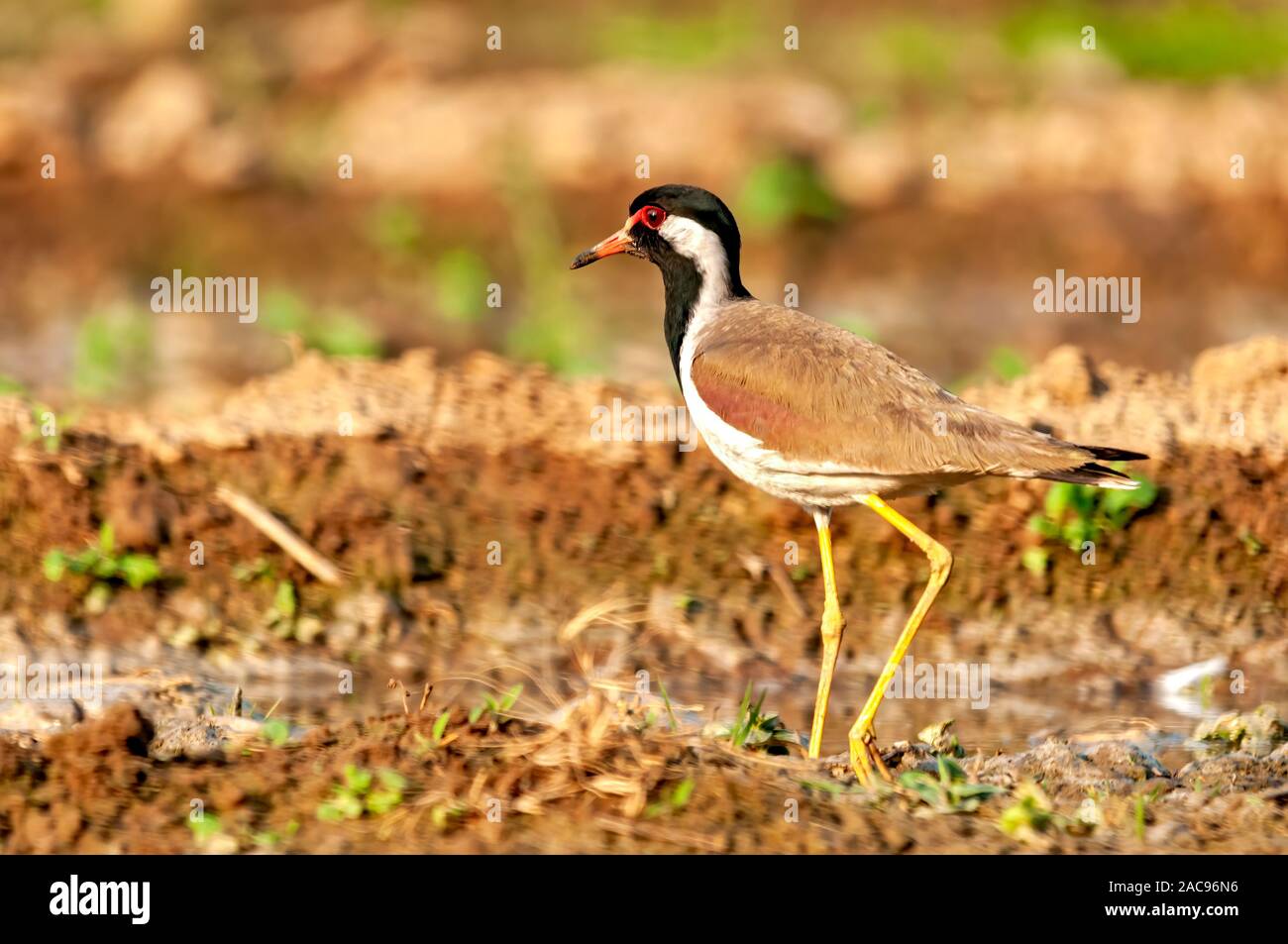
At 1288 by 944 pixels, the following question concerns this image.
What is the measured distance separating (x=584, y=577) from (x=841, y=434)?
2103 millimetres

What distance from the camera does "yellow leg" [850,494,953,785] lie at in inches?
239

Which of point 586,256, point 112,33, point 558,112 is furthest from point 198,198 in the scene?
point 586,256

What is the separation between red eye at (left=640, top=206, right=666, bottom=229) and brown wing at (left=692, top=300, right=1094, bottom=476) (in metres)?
0.68

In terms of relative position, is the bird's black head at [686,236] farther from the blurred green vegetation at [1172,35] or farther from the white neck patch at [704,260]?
the blurred green vegetation at [1172,35]

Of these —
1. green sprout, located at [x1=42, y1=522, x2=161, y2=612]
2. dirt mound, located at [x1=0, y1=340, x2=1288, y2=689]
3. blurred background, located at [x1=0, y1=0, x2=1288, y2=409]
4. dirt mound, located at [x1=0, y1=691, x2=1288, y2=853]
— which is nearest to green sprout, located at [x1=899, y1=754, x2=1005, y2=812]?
dirt mound, located at [x1=0, y1=691, x2=1288, y2=853]

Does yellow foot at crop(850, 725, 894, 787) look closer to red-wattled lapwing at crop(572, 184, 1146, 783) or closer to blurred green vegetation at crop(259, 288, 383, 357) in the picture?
red-wattled lapwing at crop(572, 184, 1146, 783)

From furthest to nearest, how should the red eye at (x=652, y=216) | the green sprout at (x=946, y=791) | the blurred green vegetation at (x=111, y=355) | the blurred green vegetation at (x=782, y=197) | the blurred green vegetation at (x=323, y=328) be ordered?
→ 1. the blurred green vegetation at (x=782, y=197)
2. the blurred green vegetation at (x=111, y=355)
3. the blurred green vegetation at (x=323, y=328)
4. the red eye at (x=652, y=216)
5. the green sprout at (x=946, y=791)

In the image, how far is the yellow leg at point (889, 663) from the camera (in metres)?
6.07

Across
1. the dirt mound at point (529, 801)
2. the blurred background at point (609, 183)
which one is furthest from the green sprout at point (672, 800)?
the blurred background at point (609, 183)

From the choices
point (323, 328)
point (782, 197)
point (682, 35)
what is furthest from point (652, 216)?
point (682, 35)

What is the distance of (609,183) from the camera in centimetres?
1449

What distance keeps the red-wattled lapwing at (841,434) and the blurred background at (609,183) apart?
4142 millimetres

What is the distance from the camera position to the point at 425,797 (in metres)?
5.39

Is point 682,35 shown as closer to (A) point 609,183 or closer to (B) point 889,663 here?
(A) point 609,183
